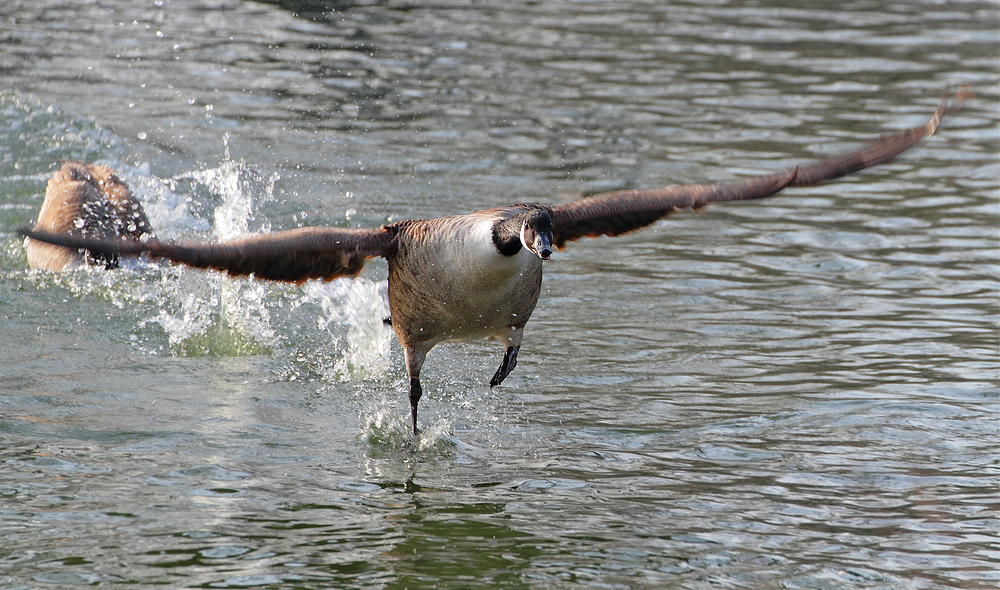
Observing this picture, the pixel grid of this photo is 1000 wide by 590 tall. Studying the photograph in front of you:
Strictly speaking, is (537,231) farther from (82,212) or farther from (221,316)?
(82,212)

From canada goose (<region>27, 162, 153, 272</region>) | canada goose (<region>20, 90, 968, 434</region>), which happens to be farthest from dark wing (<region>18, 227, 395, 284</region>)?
canada goose (<region>27, 162, 153, 272</region>)

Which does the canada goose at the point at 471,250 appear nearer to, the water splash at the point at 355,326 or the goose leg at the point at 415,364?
the goose leg at the point at 415,364

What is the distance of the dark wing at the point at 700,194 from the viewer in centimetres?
625

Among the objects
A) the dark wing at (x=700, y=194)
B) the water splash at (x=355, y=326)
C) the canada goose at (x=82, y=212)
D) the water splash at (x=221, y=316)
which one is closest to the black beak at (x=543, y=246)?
the dark wing at (x=700, y=194)

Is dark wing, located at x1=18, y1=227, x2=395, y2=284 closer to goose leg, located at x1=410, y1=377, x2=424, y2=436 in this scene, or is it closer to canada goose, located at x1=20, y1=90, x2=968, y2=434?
canada goose, located at x1=20, y1=90, x2=968, y2=434

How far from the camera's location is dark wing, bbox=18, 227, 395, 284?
538 centimetres

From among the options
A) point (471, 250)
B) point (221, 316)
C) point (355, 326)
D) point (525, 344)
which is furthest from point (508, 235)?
point (221, 316)

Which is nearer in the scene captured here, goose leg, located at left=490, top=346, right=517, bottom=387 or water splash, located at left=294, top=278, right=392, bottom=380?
goose leg, located at left=490, top=346, right=517, bottom=387

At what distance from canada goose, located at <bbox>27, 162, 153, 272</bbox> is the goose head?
13.6ft

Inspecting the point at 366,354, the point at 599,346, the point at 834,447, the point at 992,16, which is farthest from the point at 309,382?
the point at 992,16

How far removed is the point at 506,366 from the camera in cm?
748

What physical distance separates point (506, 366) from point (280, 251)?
192cm

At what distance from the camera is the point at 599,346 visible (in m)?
8.59

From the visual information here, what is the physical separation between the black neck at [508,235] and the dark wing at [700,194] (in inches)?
27.4
